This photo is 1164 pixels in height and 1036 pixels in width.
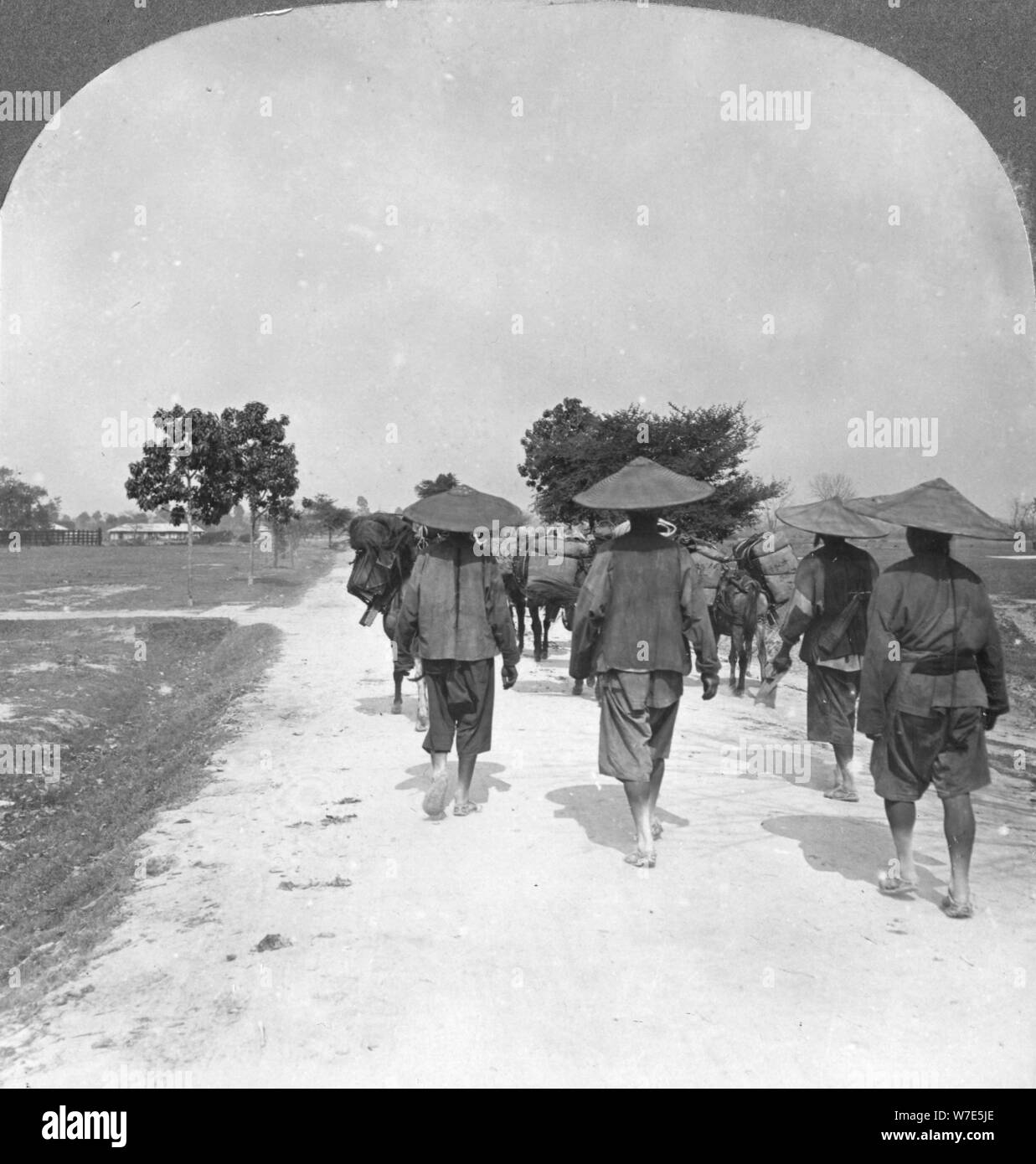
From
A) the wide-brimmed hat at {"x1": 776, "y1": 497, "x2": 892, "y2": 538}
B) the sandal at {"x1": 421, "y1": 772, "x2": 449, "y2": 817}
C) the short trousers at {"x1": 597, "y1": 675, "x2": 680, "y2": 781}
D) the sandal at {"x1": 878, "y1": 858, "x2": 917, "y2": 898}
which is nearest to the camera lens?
the sandal at {"x1": 878, "y1": 858, "x2": 917, "y2": 898}

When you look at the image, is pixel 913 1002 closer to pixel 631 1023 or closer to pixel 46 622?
pixel 631 1023

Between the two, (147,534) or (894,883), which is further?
(147,534)

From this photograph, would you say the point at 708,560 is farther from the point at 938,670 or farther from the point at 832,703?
the point at 938,670

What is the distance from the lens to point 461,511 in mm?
5742

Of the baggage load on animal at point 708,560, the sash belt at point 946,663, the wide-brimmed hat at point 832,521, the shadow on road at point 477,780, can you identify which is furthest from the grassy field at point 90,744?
the baggage load on animal at point 708,560

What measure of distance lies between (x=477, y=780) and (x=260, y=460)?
26.5 metres

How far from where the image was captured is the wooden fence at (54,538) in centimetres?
6347

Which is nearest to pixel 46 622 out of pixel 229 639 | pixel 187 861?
pixel 229 639

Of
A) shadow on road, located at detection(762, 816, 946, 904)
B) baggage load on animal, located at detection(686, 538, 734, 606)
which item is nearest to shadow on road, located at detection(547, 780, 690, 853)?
shadow on road, located at detection(762, 816, 946, 904)

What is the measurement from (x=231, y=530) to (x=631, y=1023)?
299 ft

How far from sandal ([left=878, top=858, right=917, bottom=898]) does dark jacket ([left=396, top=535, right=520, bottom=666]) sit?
2392 mm

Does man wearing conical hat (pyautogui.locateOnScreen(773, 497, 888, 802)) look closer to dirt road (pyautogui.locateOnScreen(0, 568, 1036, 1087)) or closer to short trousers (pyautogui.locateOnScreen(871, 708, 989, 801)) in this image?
dirt road (pyautogui.locateOnScreen(0, 568, 1036, 1087))

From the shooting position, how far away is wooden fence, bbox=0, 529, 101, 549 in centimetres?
6347

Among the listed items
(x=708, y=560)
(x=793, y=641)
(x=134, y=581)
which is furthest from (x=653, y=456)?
(x=134, y=581)
